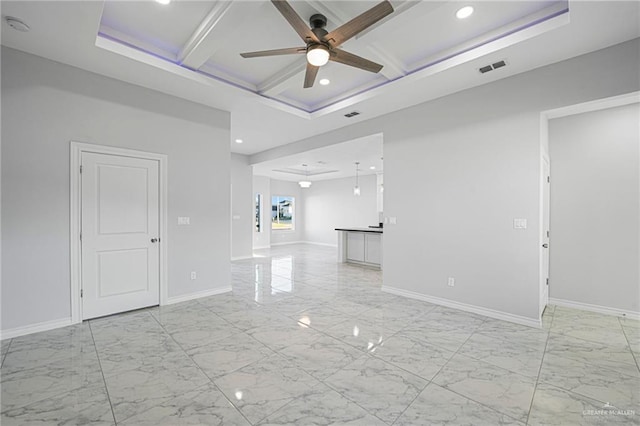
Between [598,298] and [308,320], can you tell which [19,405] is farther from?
[598,298]

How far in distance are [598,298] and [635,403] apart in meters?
2.33

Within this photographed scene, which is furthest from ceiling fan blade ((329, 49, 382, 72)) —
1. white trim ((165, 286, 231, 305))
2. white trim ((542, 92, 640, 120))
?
white trim ((165, 286, 231, 305))

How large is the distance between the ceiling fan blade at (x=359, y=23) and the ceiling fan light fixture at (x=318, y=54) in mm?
76

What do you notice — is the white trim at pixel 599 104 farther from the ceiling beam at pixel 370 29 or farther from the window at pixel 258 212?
the window at pixel 258 212

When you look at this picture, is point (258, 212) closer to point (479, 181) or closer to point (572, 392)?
point (479, 181)

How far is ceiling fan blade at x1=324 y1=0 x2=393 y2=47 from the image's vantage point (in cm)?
208

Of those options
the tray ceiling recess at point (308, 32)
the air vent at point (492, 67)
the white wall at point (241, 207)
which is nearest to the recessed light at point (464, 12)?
the tray ceiling recess at point (308, 32)

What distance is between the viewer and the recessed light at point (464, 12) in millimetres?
2568

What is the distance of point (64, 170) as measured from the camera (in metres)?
3.23

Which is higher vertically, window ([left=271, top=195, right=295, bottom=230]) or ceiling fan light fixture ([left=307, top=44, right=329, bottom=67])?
ceiling fan light fixture ([left=307, top=44, right=329, bottom=67])

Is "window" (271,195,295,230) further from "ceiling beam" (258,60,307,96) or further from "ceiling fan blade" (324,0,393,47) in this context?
"ceiling fan blade" (324,0,393,47)

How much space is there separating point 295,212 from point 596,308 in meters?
10.1

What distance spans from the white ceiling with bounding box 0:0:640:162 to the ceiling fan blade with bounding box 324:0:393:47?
0.38 meters

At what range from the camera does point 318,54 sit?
8.19 feet
